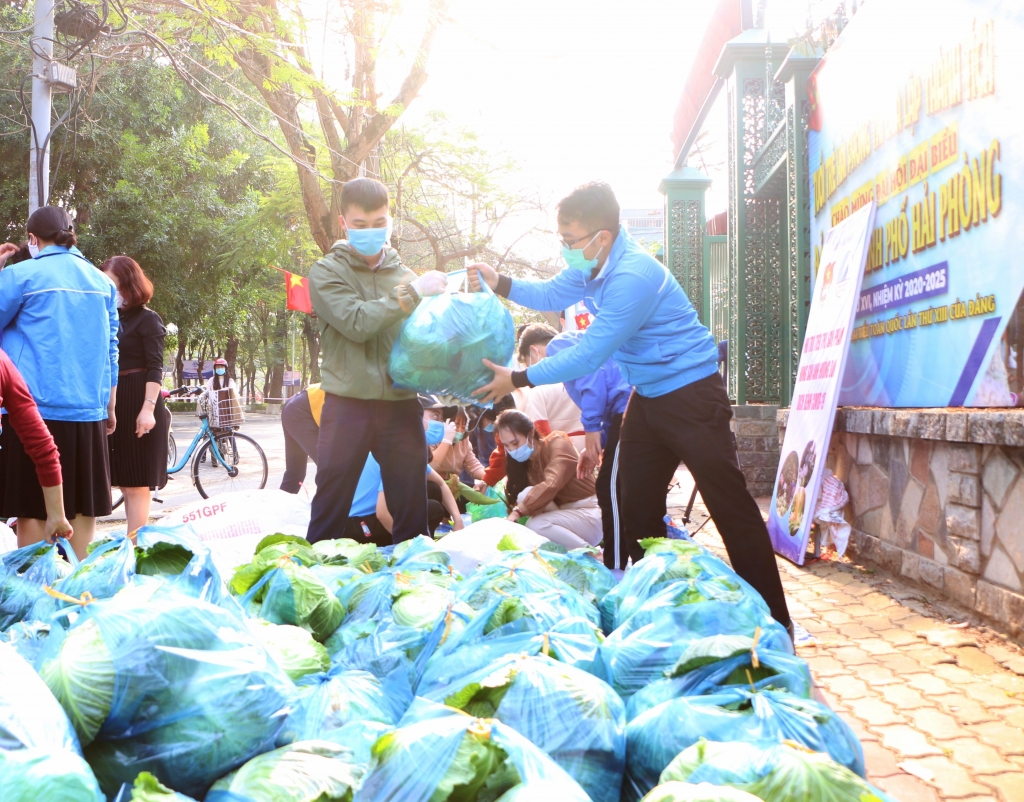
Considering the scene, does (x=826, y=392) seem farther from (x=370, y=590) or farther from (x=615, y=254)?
(x=370, y=590)

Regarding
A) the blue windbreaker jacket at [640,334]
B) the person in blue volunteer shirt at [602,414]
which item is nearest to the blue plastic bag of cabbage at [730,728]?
the blue windbreaker jacket at [640,334]

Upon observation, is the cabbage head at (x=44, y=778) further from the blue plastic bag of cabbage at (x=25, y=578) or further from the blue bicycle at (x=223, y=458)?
the blue bicycle at (x=223, y=458)

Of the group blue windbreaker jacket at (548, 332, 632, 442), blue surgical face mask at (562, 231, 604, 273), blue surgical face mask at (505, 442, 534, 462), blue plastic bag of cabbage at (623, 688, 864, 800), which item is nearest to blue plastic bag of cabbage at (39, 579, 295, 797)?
Result: blue plastic bag of cabbage at (623, 688, 864, 800)

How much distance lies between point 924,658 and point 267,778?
3030 millimetres

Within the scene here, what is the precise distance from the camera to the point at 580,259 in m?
3.46

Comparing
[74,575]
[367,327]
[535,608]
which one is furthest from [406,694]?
[367,327]

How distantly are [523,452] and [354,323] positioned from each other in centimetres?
221

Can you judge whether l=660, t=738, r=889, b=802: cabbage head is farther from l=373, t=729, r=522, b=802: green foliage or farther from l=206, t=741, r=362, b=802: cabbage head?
l=206, t=741, r=362, b=802: cabbage head

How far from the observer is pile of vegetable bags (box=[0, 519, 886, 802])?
3.92 ft

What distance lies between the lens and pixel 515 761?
47.3 inches

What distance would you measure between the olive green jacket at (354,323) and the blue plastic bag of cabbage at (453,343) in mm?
182

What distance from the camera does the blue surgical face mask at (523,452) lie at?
5.49m

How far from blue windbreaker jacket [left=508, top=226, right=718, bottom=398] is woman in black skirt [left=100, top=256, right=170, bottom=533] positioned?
3.14 meters

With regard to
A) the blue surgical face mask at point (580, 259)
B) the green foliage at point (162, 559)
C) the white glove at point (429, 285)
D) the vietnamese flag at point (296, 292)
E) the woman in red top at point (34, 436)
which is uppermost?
the vietnamese flag at point (296, 292)
